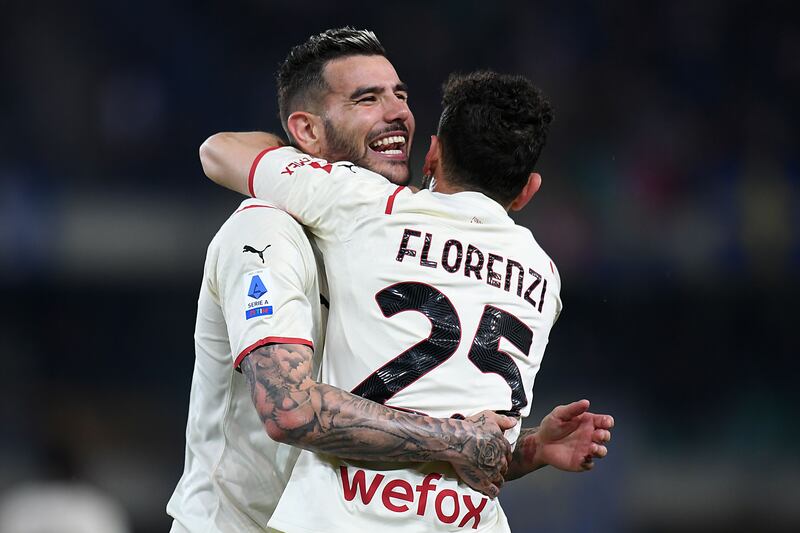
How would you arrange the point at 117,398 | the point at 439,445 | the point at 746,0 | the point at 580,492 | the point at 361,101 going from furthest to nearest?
1. the point at 746,0
2. the point at 117,398
3. the point at 580,492
4. the point at 361,101
5. the point at 439,445

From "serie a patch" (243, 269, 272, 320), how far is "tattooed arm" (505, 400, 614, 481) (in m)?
0.85

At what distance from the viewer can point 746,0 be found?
823cm

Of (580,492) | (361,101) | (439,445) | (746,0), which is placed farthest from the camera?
(746,0)

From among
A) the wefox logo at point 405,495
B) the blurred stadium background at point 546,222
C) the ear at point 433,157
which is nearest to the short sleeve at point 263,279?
the wefox logo at point 405,495

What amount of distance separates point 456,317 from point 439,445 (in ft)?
1.06

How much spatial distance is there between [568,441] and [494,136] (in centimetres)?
87

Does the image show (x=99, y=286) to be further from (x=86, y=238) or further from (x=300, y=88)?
(x=300, y=88)

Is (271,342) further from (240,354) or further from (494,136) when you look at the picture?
(494,136)

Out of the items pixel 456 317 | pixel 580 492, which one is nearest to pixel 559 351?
pixel 580 492

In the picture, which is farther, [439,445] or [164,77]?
[164,77]

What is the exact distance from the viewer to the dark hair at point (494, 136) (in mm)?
2834

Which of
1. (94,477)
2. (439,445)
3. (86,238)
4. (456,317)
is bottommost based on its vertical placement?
(94,477)

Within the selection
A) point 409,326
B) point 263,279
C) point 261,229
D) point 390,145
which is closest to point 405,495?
point 409,326

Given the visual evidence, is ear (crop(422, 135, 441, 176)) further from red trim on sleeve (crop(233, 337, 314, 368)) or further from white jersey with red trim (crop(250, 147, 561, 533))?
red trim on sleeve (crop(233, 337, 314, 368))
